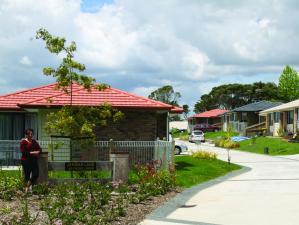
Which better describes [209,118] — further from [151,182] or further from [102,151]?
[151,182]

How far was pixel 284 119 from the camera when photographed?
55438 mm

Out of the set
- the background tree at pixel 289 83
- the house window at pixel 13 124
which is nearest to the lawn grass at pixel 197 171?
the house window at pixel 13 124

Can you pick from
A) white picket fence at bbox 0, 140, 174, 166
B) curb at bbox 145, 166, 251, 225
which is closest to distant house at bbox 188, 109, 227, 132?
white picket fence at bbox 0, 140, 174, 166

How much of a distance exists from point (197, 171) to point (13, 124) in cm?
860

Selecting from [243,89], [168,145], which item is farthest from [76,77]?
[243,89]

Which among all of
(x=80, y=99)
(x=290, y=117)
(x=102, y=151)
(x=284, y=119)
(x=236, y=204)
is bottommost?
(x=236, y=204)

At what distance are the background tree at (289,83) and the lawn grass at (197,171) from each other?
201 feet

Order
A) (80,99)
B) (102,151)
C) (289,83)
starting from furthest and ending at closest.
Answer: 1. (289,83)
2. (80,99)
3. (102,151)

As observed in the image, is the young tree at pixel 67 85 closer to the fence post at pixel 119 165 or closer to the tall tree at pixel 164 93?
the fence post at pixel 119 165

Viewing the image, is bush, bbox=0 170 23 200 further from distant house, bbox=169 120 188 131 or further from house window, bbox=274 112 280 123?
distant house, bbox=169 120 188 131

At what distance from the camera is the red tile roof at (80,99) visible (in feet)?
68.6

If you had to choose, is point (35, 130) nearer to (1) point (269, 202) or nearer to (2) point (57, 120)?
(2) point (57, 120)

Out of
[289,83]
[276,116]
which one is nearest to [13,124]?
[276,116]

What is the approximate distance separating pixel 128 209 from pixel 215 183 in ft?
22.1
